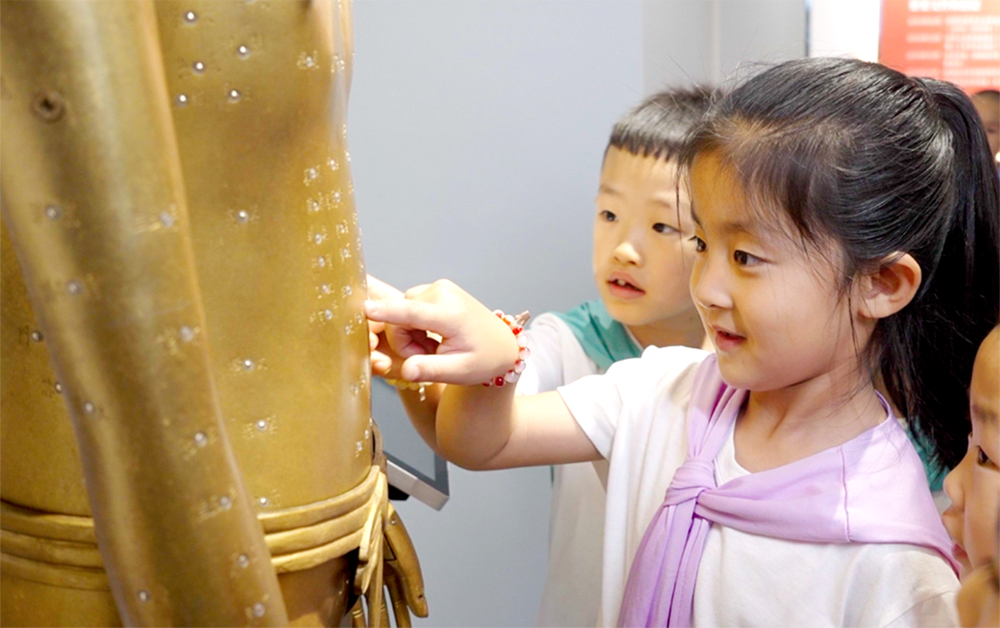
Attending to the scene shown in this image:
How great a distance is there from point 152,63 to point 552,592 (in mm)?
984

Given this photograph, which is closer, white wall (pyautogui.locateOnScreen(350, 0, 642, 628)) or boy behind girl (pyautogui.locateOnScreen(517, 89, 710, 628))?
→ boy behind girl (pyautogui.locateOnScreen(517, 89, 710, 628))

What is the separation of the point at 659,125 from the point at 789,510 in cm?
66

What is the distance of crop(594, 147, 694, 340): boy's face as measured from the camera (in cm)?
124

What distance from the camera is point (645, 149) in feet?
4.15

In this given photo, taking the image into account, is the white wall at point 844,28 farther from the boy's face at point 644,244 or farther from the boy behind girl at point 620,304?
the boy's face at point 644,244

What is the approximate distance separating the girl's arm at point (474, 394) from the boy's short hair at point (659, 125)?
18.8 inches

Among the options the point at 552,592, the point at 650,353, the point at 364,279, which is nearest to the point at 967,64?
the point at 650,353

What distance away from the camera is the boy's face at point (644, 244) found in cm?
124

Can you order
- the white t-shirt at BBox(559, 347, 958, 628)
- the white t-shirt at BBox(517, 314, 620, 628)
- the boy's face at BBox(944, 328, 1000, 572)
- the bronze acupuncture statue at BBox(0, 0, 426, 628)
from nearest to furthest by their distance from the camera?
the bronze acupuncture statue at BBox(0, 0, 426, 628) < the boy's face at BBox(944, 328, 1000, 572) < the white t-shirt at BBox(559, 347, 958, 628) < the white t-shirt at BBox(517, 314, 620, 628)

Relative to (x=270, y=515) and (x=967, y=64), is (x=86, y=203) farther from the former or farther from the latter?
(x=967, y=64)

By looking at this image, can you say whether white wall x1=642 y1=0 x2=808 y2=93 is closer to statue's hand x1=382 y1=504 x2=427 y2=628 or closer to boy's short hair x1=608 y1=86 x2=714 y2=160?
boy's short hair x1=608 y1=86 x2=714 y2=160

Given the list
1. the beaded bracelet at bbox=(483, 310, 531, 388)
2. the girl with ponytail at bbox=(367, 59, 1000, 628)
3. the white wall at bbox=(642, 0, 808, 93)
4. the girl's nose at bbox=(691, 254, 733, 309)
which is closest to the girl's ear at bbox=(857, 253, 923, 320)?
the girl with ponytail at bbox=(367, 59, 1000, 628)

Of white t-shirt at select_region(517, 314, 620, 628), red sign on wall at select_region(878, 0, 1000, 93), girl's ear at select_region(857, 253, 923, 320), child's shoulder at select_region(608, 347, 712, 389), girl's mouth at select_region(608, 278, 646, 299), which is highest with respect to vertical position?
red sign on wall at select_region(878, 0, 1000, 93)

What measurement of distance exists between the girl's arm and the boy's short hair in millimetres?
476
